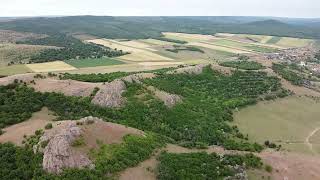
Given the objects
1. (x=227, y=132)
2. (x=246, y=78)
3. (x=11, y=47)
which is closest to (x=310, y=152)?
(x=227, y=132)

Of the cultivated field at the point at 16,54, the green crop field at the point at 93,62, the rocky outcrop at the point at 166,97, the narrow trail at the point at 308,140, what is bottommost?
the cultivated field at the point at 16,54

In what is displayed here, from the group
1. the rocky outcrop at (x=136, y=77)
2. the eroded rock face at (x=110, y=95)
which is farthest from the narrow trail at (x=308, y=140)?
the rocky outcrop at (x=136, y=77)

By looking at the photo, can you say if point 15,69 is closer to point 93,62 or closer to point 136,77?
point 93,62

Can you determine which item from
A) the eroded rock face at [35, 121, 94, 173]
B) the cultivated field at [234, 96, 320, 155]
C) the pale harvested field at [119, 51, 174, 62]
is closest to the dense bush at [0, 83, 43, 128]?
the eroded rock face at [35, 121, 94, 173]

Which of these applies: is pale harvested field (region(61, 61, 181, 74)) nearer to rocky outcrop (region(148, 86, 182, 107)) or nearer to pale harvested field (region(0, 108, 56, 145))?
rocky outcrop (region(148, 86, 182, 107))

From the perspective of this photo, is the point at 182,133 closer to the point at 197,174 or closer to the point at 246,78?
the point at 197,174

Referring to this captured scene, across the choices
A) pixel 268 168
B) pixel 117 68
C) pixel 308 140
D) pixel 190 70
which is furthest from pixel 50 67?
pixel 268 168

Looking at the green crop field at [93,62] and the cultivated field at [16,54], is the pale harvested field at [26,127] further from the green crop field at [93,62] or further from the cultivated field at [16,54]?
the cultivated field at [16,54]
